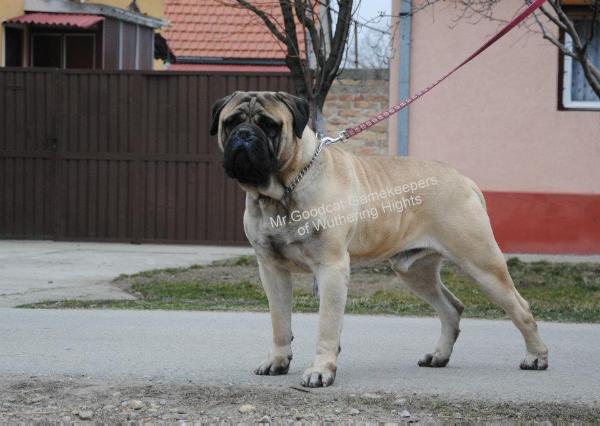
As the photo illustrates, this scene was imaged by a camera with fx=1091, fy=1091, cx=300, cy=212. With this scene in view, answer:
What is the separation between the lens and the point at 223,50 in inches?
977

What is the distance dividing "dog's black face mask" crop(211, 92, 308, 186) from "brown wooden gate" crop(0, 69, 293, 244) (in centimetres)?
993

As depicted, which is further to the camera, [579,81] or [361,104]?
[361,104]

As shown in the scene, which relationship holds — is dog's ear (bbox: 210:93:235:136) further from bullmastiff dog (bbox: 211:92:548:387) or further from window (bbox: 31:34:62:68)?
window (bbox: 31:34:62:68)

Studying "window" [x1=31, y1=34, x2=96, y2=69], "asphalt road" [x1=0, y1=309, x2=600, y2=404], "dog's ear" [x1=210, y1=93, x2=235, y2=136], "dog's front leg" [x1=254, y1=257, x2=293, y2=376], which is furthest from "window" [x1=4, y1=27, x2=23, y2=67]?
"dog's front leg" [x1=254, y1=257, x2=293, y2=376]

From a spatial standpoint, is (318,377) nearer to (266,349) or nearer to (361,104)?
(266,349)

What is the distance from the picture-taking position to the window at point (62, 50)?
22031 mm

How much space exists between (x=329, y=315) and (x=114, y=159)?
1067 centimetres

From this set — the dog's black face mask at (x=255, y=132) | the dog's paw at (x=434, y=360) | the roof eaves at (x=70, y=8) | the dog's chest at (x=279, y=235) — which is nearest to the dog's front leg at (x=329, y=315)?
the dog's chest at (x=279, y=235)

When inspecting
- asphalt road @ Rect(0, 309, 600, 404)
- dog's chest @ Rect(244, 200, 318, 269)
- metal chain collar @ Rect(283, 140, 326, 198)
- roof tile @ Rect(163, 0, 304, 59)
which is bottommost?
asphalt road @ Rect(0, 309, 600, 404)

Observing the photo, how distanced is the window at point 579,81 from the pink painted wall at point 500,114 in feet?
0.62

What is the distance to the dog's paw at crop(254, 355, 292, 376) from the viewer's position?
636 cm

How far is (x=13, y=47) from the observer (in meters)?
21.4

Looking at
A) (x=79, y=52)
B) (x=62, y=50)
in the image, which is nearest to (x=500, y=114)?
(x=79, y=52)

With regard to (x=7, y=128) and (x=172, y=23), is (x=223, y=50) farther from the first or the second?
(x=7, y=128)
